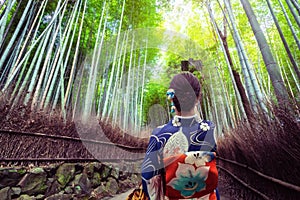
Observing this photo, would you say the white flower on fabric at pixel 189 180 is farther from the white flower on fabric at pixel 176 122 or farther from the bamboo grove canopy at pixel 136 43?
the bamboo grove canopy at pixel 136 43

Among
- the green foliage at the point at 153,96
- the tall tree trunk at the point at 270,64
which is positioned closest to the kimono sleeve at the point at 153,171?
the tall tree trunk at the point at 270,64

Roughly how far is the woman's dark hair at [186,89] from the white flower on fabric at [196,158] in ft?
0.71

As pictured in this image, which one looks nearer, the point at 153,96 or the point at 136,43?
the point at 136,43

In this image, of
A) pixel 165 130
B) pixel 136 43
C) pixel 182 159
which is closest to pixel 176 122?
pixel 165 130

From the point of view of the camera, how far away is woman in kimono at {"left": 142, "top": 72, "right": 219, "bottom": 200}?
3.29 feet

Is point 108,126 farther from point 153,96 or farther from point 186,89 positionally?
point 153,96

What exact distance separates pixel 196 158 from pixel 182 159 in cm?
7

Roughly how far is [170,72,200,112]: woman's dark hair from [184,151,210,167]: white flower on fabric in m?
0.22

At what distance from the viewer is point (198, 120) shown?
1.09 metres

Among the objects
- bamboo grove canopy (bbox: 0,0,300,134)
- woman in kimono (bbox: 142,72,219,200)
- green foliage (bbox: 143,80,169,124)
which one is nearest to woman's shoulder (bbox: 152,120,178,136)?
woman in kimono (bbox: 142,72,219,200)

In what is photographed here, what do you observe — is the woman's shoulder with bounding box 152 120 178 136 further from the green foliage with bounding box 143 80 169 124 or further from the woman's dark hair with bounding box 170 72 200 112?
the green foliage with bounding box 143 80 169 124

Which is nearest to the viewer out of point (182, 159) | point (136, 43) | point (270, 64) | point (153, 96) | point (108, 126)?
point (182, 159)

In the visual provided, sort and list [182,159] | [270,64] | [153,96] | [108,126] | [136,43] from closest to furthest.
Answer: [182,159]
[270,64]
[108,126]
[136,43]
[153,96]

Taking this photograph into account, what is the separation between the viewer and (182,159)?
0.99 metres
